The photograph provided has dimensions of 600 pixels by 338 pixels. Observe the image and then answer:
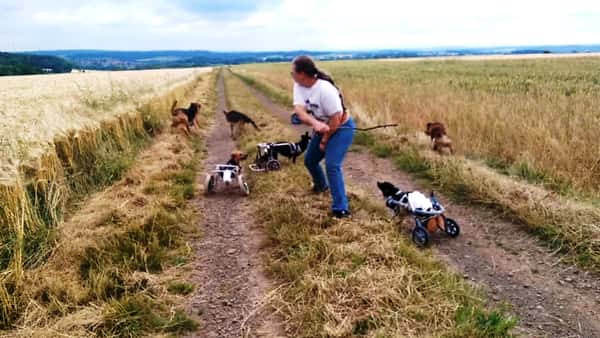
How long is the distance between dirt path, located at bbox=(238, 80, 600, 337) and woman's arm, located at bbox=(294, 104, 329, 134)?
1.52m

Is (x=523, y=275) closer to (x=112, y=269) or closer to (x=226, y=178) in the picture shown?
(x=112, y=269)

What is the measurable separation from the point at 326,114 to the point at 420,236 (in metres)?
1.72

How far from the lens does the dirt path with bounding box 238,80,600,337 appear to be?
3262 millimetres

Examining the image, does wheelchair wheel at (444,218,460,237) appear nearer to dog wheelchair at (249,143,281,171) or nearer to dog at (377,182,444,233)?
dog at (377,182,444,233)

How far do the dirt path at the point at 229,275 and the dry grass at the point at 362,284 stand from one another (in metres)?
0.18

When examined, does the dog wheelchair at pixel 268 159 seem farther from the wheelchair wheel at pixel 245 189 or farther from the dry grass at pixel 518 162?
the dry grass at pixel 518 162

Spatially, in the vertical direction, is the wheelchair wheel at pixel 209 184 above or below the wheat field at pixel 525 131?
below

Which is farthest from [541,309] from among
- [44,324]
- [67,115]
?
[67,115]

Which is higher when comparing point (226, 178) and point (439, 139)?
point (439, 139)

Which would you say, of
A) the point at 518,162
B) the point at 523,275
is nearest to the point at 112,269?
the point at 523,275

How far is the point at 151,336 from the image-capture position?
10.0 ft

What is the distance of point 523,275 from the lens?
3986mm

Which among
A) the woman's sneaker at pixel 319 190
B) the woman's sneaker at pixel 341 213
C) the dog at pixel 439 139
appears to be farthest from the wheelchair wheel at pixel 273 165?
the dog at pixel 439 139

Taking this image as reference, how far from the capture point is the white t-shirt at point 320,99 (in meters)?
4.75
